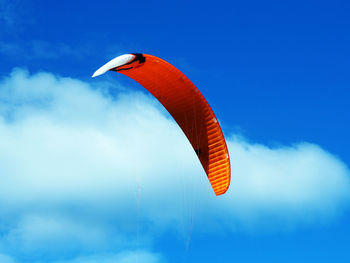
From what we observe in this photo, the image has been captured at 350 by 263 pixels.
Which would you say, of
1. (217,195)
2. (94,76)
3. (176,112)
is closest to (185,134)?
(176,112)

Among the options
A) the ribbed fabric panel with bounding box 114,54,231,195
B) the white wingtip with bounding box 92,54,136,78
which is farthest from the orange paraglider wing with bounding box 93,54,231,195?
the white wingtip with bounding box 92,54,136,78

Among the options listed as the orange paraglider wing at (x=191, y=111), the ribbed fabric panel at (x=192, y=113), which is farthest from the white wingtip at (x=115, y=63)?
the ribbed fabric panel at (x=192, y=113)

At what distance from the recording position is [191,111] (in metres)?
26.7

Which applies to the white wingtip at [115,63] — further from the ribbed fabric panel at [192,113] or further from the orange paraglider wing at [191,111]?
the ribbed fabric panel at [192,113]

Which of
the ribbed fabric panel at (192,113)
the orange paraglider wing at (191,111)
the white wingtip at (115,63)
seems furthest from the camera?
the ribbed fabric panel at (192,113)

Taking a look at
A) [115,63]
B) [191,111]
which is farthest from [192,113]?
[115,63]

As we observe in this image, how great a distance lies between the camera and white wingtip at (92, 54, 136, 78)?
73.3 feet

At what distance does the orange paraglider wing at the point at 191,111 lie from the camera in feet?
83.7

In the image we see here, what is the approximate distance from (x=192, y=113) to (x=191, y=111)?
106 millimetres

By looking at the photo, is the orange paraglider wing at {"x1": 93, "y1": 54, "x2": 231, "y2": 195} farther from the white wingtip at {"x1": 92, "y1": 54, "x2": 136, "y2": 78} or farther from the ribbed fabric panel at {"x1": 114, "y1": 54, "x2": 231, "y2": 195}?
the white wingtip at {"x1": 92, "y1": 54, "x2": 136, "y2": 78}

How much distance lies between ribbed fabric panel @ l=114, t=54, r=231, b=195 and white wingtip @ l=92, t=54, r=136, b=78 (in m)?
1.71

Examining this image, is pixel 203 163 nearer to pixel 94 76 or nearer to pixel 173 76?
pixel 173 76

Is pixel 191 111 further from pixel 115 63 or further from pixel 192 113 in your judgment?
pixel 115 63

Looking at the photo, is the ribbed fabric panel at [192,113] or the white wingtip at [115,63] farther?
the ribbed fabric panel at [192,113]
